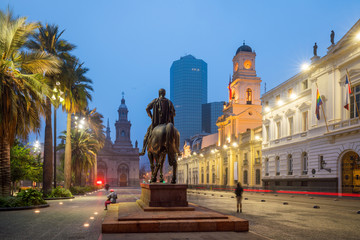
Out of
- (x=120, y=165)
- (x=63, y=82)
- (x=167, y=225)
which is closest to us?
(x=167, y=225)

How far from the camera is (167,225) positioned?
9211 millimetres

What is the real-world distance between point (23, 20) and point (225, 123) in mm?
55943

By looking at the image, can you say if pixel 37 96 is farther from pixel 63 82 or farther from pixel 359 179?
pixel 359 179

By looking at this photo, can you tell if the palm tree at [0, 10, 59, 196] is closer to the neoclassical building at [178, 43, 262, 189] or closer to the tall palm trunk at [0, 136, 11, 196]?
the tall palm trunk at [0, 136, 11, 196]

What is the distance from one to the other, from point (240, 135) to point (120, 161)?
233 feet

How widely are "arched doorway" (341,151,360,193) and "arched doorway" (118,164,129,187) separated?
10046 centimetres

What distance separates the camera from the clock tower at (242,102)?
6662cm

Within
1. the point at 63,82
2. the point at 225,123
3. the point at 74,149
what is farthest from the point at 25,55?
the point at 225,123

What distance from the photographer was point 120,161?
12425 centimetres

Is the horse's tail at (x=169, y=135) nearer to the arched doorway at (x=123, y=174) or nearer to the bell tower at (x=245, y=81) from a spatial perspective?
the bell tower at (x=245, y=81)

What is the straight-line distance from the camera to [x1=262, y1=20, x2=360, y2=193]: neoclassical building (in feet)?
96.9

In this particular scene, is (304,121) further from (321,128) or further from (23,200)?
(23,200)

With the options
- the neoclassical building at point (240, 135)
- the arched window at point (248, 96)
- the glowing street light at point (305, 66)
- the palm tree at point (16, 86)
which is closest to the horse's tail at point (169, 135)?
the palm tree at point (16, 86)

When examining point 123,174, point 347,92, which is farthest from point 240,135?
point 123,174
